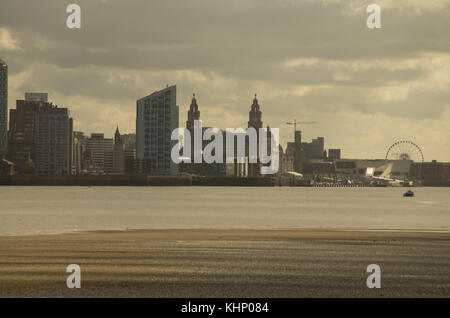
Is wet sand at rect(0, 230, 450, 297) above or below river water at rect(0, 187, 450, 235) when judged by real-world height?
above

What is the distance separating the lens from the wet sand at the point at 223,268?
60.5 feet

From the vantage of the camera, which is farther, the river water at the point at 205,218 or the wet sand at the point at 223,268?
the river water at the point at 205,218

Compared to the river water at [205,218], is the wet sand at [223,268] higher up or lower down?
higher up

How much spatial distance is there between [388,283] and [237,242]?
15.1 meters

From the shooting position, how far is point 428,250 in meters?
30.0

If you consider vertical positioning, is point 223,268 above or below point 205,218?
above

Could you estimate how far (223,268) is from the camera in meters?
23.1

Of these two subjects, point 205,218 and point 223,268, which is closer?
point 223,268

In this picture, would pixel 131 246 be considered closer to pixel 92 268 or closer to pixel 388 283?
pixel 92 268

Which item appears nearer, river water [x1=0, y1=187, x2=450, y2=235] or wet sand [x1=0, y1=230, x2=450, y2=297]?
wet sand [x1=0, y1=230, x2=450, y2=297]

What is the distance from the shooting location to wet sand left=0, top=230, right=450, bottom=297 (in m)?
18.4
